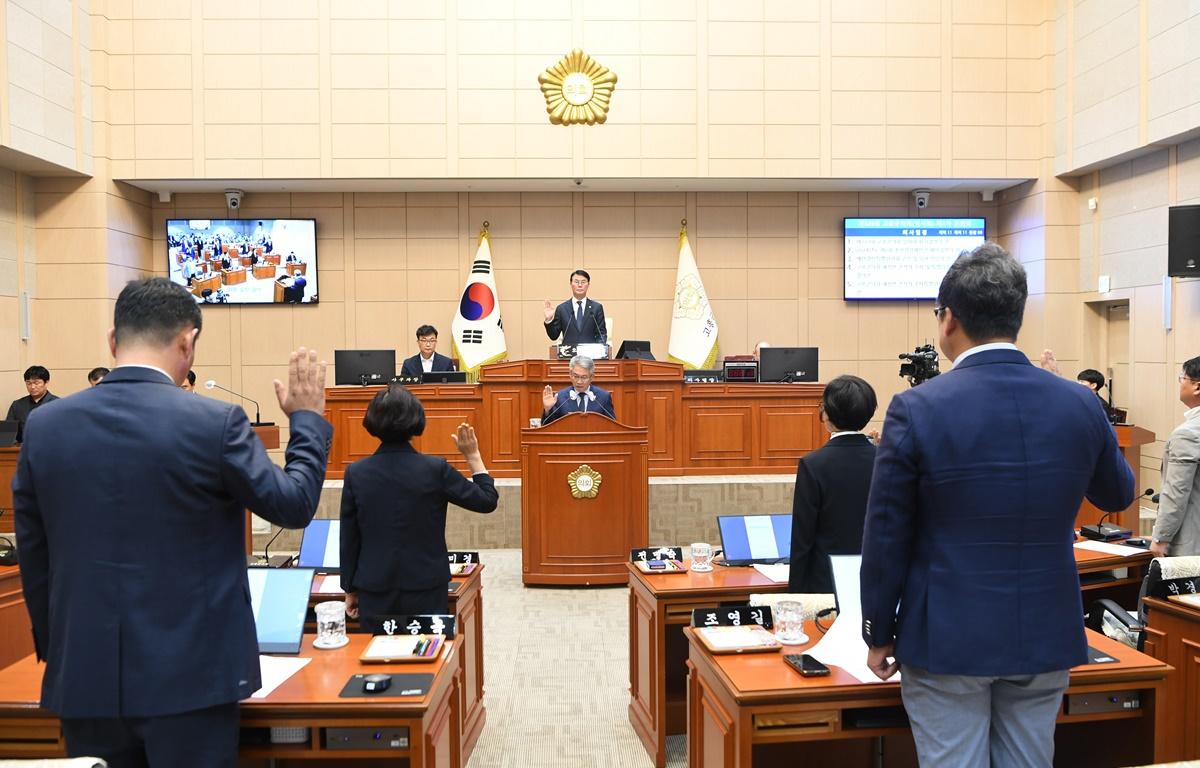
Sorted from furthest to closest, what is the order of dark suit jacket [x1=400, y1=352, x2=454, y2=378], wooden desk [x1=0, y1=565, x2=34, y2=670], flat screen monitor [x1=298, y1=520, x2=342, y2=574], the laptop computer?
1. dark suit jacket [x1=400, y1=352, x2=454, y2=378]
2. the laptop computer
3. flat screen monitor [x1=298, y1=520, x2=342, y2=574]
4. wooden desk [x1=0, y1=565, x2=34, y2=670]

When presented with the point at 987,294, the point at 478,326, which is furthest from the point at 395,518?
the point at 478,326

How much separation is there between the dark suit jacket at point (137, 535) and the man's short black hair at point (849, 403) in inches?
73.6

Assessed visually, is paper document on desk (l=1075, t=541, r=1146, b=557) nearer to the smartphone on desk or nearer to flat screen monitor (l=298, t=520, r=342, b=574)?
the smartphone on desk

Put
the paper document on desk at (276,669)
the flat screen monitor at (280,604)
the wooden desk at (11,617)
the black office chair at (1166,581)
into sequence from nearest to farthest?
the paper document on desk at (276,669)
the flat screen monitor at (280,604)
the black office chair at (1166,581)
the wooden desk at (11,617)

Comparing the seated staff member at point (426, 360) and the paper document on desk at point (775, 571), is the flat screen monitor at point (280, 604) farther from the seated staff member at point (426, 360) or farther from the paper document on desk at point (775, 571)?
the seated staff member at point (426, 360)

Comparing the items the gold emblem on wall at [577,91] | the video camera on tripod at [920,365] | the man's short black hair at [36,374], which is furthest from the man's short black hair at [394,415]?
the gold emblem on wall at [577,91]

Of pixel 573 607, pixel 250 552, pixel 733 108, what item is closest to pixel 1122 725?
pixel 573 607

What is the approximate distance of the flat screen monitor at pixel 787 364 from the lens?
8.10 meters

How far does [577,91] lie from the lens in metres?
9.50

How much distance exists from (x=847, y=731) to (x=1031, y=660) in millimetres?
557

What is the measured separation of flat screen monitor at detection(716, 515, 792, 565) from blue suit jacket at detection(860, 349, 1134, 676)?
5.97 feet

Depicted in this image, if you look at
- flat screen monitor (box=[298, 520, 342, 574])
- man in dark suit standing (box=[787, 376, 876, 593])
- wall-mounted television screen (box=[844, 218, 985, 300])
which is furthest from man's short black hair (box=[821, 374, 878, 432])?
wall-mounted television screen (box=[844, 218, 985, 300])

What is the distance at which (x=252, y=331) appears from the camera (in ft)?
33.9

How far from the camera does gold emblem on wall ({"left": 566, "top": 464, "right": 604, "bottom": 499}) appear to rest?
6.01m
